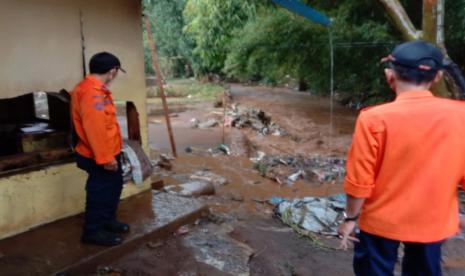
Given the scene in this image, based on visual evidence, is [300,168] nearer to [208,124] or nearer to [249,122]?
[249,122]

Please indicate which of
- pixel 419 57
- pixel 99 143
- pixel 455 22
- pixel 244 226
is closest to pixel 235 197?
pixel 244 226

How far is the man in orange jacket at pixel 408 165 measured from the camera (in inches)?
79.7

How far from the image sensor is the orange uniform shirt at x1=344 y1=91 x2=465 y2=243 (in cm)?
202

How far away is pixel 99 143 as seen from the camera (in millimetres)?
3340

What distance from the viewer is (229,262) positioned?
12.6 feet

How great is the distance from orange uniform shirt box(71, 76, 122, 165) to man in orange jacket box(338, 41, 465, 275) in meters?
2.00

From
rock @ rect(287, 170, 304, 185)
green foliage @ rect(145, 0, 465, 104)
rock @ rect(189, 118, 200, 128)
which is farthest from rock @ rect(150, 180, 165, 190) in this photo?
rock @ rect(189, 118, 200, 128)

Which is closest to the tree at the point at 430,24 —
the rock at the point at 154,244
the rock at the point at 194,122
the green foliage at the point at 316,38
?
the green foliage at the point at 316,38

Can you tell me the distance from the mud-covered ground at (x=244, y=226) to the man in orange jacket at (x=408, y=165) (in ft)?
5.82

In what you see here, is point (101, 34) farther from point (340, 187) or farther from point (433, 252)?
point (340, 187)

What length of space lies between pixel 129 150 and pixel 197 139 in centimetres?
750

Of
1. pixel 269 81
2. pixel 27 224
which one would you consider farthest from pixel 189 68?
pixel 27 224

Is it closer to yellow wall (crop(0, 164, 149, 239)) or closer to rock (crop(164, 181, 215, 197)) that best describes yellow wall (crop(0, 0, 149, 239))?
yellow wall (crop(0, 164, 149, 239))

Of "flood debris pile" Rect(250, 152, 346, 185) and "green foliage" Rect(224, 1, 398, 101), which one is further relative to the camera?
"green foliage" Rect(224, 1, 398, 101)
